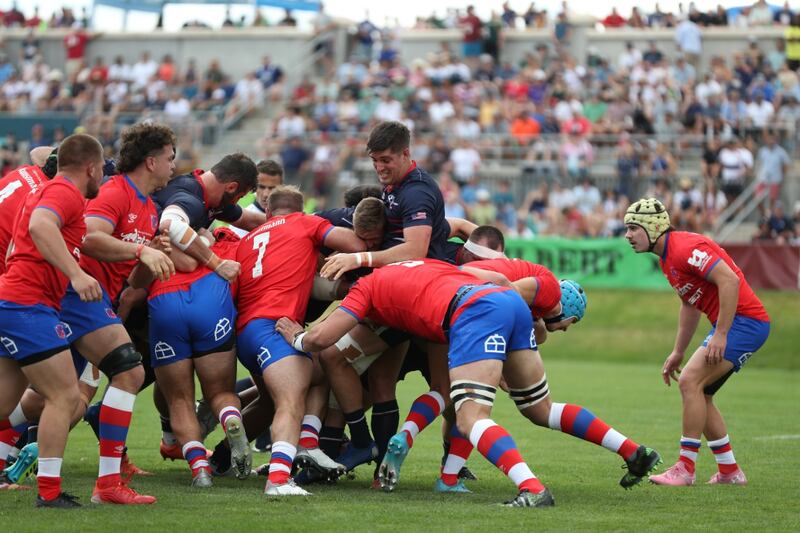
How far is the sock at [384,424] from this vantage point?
9688mm

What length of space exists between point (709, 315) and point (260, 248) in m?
3.61

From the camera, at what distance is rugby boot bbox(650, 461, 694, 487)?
9.80 metres

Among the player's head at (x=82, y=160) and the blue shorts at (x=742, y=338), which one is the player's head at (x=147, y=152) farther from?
the blue shorts at (x=742, y=338)

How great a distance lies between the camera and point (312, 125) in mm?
31453

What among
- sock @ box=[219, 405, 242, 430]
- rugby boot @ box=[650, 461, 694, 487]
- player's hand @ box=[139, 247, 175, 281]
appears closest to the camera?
player's hand @ box=[139, 247, 175, 281]

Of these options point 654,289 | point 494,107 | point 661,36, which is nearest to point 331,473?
point 654,289

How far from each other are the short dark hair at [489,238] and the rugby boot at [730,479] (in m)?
2.44

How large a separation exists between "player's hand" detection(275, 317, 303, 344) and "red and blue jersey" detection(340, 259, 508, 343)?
0.60 meters

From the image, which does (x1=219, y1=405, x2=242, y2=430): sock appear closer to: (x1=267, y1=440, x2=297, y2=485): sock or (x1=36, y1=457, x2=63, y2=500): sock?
(x1=267, y1=440, x2=297, y2=485): sock

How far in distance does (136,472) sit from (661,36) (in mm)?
24725

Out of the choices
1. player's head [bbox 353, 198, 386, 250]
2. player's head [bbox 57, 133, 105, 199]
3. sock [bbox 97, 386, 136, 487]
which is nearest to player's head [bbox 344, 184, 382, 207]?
player's head [bbox 353, 198, 386, 250]

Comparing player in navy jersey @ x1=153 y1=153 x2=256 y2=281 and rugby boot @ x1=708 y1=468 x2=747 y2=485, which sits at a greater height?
player in navy jersey @ x1=153 y1=153 x2=256 y2=281

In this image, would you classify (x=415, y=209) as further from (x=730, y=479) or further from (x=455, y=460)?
(x=730, y=479)

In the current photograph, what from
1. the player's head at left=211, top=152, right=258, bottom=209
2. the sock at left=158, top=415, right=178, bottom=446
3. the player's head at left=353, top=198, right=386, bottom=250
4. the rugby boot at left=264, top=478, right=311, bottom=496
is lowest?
the sock at left=158, top=415, right=178, bottom=446
